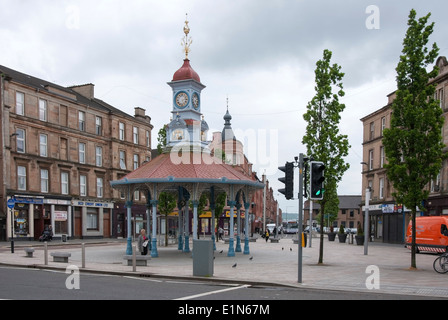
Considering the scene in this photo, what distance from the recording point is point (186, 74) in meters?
26.2

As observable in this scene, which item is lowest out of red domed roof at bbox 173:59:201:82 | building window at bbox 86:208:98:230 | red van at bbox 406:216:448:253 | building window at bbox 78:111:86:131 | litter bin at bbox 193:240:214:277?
building window at bbox 86:208:98:230

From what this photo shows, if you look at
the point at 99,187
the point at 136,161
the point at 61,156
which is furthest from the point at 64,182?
the point at 136,161

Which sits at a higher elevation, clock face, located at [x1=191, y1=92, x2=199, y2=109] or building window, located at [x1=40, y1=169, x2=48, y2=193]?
clock face, located at [x1=191, y1=92, x2=199, y2=109]

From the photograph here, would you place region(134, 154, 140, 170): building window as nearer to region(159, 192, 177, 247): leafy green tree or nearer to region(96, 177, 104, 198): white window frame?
region(96, 177, 104, 198): white window frame

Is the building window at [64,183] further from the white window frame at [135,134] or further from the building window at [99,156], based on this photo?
the white window frame at [135,134]

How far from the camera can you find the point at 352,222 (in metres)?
108

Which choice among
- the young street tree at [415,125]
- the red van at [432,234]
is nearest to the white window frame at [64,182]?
the red van at [432,234]

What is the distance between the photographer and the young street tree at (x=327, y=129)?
65.9 feet

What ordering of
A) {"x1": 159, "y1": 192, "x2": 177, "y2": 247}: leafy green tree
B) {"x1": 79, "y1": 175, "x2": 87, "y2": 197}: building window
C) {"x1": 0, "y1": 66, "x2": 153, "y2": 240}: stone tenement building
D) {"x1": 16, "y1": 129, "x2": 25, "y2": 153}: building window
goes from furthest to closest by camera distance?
{"x1": 79, "y1": 175, "x2": 87, "y2": 197}: building window
{"x1": 16, "y1": 129, "x2": 25, "y2": 153}: building window
{"x1": 0, "y1": 66, "x2": 153, "y2": 240}: stone tenement building
{"x1": 159, "y1": 192, "x2": 177, "y2": 247}: leafy green tree

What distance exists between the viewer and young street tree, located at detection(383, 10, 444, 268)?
18188mm

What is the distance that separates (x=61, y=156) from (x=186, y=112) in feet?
81.0

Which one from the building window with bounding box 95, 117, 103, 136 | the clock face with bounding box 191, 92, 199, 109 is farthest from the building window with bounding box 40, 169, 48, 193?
the clock face with bounding box 191, 92, 199, 109

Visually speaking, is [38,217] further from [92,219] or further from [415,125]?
[415,125]

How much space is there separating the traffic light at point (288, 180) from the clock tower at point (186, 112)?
11927 millimetres
